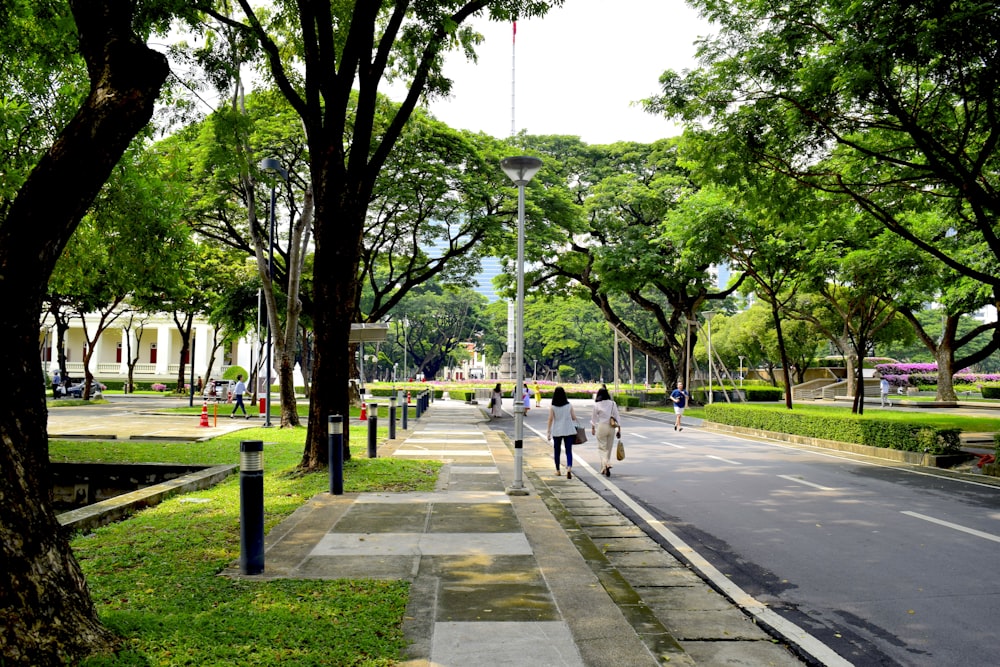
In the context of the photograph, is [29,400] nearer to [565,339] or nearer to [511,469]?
[511,469]

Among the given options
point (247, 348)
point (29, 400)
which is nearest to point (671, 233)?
point (29, 400)

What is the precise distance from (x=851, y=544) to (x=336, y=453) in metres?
6.26

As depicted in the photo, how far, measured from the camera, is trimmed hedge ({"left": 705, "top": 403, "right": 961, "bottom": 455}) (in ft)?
47.3

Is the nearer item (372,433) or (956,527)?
(956,527)

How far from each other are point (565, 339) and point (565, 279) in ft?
103

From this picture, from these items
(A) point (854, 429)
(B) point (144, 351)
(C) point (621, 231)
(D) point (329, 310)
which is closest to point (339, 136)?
(D) point (329, 310)

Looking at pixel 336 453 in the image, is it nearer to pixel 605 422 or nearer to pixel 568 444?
pixel 568 444

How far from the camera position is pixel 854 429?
1723cm

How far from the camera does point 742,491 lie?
11016mm

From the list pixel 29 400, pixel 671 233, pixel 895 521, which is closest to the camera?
pixel 29 400

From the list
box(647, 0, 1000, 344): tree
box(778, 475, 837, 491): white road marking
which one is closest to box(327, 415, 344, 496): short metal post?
box(778, 475, 837, 491): white road marking

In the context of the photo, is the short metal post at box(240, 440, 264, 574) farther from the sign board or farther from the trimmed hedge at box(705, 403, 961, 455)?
the sign board

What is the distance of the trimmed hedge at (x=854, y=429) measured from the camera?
14414mm

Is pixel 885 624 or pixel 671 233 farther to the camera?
pixel 671 233
